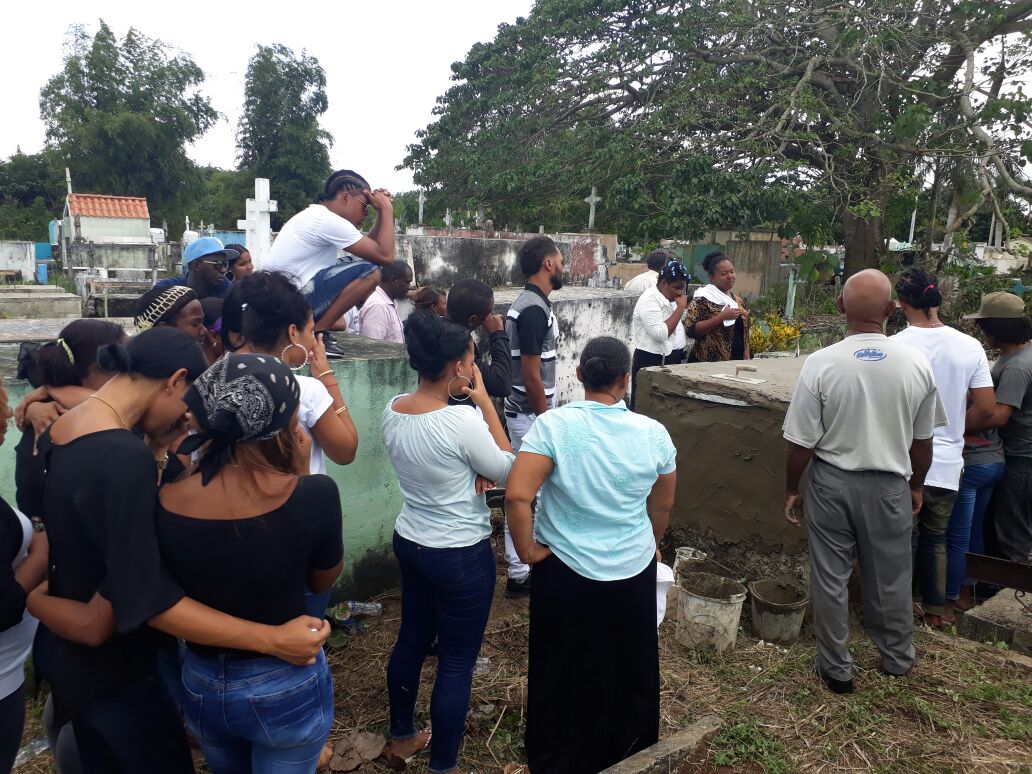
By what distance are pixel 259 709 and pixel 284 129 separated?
41.9m

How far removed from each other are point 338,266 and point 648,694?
255 cm

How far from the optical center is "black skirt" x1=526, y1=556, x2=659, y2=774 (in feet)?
8.40

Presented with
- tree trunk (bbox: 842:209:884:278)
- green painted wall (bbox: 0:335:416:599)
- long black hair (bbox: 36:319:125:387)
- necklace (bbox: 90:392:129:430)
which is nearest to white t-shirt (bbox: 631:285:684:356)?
green painted wall (bbox: 0:335:416:599)

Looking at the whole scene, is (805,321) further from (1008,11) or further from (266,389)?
(266,389)

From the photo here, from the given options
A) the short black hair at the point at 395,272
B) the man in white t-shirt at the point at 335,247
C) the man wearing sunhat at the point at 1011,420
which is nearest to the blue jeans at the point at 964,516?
the man wearing sunhat at the point at 1011,420

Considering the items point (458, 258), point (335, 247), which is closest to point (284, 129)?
point (458, 258)

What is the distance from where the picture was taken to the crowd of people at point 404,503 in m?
1.68

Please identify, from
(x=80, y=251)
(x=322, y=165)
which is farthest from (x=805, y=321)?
(x=322, y=165)

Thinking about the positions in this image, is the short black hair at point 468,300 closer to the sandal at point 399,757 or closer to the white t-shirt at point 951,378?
the sandal at point 399,757

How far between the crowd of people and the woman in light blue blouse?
0.03 feet

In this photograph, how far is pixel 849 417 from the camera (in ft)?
10.3

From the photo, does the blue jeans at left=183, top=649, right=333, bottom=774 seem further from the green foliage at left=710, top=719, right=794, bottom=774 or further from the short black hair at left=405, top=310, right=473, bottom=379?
the green foliage at left=710, top=719, right=794, bottom=774

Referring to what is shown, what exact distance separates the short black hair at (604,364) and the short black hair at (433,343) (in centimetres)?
43

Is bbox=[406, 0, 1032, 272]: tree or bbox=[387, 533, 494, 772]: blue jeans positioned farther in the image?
bbox=[406, 0, 1032, 272]: tree
